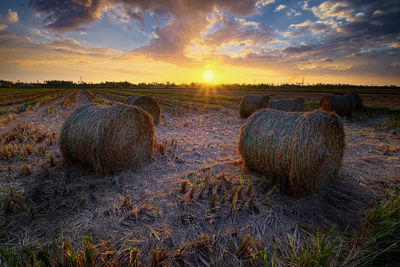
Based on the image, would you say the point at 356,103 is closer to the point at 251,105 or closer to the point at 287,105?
the point at 287,105

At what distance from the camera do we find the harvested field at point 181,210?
2.45 m

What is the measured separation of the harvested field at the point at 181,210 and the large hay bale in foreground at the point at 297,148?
11.1 inches

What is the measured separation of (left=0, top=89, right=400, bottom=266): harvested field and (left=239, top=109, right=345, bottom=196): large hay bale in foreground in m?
0.28

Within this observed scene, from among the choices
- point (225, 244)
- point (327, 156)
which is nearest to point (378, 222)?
point (327, 156)

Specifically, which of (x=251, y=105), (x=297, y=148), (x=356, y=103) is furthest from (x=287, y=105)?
(x=297, y=148)

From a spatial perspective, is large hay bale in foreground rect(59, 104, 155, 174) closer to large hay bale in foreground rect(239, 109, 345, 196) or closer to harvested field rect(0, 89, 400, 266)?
harvested field rect(0, 89, 400, 266)

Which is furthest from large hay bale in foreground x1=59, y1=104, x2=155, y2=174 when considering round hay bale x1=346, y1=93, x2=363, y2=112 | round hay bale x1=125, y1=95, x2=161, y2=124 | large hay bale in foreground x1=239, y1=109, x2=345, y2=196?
round hay bale x1=346, y1=93, x2=363, y2=112

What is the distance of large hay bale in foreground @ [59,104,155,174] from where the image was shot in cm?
438

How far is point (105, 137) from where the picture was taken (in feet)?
14.5

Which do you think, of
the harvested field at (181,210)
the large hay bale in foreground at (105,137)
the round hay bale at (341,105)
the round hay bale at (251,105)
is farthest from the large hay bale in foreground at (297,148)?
the round hay bale at (341,105)

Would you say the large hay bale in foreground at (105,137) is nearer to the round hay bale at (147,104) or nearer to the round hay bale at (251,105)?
the round hay bale at (147,104)

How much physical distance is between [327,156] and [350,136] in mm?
5989

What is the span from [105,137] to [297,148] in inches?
171

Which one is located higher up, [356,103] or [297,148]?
[356,103]
